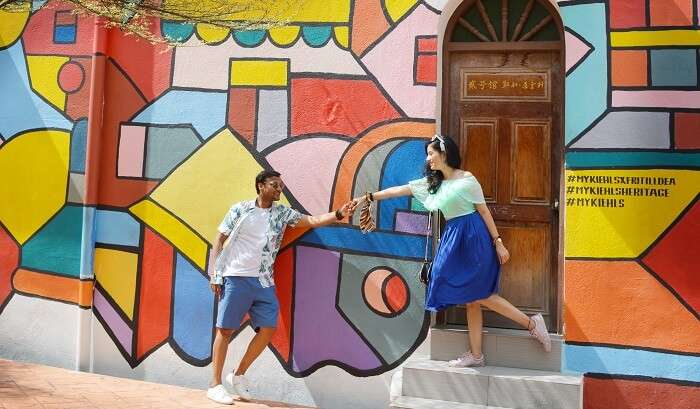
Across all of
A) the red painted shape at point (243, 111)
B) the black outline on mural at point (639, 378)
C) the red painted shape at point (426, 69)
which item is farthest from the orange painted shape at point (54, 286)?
the black outline on mural at point (639, 378)

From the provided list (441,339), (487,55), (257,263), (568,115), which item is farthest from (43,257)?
(568,115)

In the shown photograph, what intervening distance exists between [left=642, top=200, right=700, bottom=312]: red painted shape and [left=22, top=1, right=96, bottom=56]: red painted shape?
4.94 meters

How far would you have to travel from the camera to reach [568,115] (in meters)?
4.98

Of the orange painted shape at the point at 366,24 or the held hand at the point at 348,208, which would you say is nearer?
the held hand at the point at 348,208

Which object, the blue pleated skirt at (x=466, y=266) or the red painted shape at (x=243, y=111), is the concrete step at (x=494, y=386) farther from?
the red painted shape at (x=243, y=111)

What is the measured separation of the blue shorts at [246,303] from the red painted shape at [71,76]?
2.40 m

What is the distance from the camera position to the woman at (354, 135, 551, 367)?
4.70 m

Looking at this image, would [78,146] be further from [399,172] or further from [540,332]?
[540,332]

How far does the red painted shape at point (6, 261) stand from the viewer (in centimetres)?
643

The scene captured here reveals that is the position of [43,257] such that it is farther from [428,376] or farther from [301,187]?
[428,376]

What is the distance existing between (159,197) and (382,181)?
196 cm

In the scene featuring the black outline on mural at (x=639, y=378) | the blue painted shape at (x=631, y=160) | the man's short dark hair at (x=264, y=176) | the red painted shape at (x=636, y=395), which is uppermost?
the blue painted shape at (x=631, y=160)

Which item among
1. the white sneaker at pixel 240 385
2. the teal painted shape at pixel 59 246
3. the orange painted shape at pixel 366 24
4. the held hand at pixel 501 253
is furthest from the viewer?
the teal painted shape at pixel 59 246

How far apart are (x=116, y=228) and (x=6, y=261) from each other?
49.4 inches
